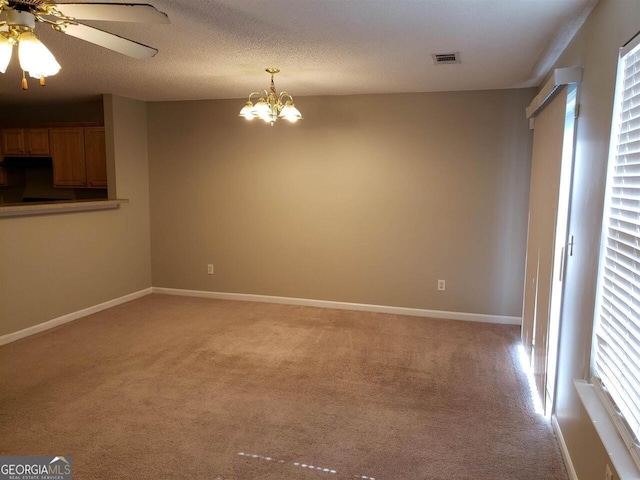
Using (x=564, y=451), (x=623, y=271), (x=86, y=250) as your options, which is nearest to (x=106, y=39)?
(x=623, y=271)

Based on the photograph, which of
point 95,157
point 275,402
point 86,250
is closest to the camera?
point 275,402

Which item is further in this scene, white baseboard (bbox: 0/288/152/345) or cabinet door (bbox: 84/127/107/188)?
cabinet door (bbox: 84/127/107/188)

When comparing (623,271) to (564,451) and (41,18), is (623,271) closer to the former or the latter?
(564,451)

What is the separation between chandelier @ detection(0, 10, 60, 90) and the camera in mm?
1854

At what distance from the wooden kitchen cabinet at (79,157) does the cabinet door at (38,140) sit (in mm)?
83

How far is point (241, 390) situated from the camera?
10.5 ft

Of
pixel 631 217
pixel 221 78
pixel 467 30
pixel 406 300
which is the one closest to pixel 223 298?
pixel 406 300

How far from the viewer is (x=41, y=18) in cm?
200

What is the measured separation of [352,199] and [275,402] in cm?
265

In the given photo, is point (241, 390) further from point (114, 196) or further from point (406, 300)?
point (114, 196)

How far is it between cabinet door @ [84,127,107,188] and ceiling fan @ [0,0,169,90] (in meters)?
3.61

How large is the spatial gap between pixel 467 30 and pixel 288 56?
133 centimetres

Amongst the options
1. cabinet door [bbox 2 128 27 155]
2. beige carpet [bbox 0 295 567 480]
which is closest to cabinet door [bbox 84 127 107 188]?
Result: cabinet door [bbox 2 128 27 155]

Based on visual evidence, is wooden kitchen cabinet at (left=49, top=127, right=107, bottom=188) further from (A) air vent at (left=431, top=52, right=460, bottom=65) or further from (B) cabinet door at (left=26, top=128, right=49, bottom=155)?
(A) air vent at (left=431, top=52, right=460, bottom=65)
